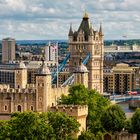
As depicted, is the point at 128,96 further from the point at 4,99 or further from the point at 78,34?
the point at 4,99

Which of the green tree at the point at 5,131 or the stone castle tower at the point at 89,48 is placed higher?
the stone castle tower at the point at 89,48

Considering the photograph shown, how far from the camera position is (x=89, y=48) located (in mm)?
128125

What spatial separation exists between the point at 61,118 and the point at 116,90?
10634 cm

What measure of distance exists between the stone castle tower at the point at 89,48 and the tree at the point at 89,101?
34.6 metres

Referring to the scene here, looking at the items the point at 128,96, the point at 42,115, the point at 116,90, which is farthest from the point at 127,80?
the point at 42,115

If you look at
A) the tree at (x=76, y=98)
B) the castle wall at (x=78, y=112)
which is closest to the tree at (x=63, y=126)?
the castle wall at (x=78, y=112)

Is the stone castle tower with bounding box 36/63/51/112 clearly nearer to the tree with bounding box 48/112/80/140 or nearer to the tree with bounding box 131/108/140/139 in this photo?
the tree with bounding box 131/108/140/139

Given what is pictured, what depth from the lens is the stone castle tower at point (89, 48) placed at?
420 feet

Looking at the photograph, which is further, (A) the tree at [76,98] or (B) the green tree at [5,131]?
(A) the tree at [76,98]

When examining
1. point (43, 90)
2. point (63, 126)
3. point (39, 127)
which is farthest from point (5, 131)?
point (43, 90)

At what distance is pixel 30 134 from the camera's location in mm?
69875

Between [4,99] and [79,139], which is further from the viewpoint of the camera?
[4,99]

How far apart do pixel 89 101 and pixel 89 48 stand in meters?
40.3

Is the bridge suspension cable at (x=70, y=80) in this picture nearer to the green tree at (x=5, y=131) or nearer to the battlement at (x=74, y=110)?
the battlement at (x=74, y=110)
